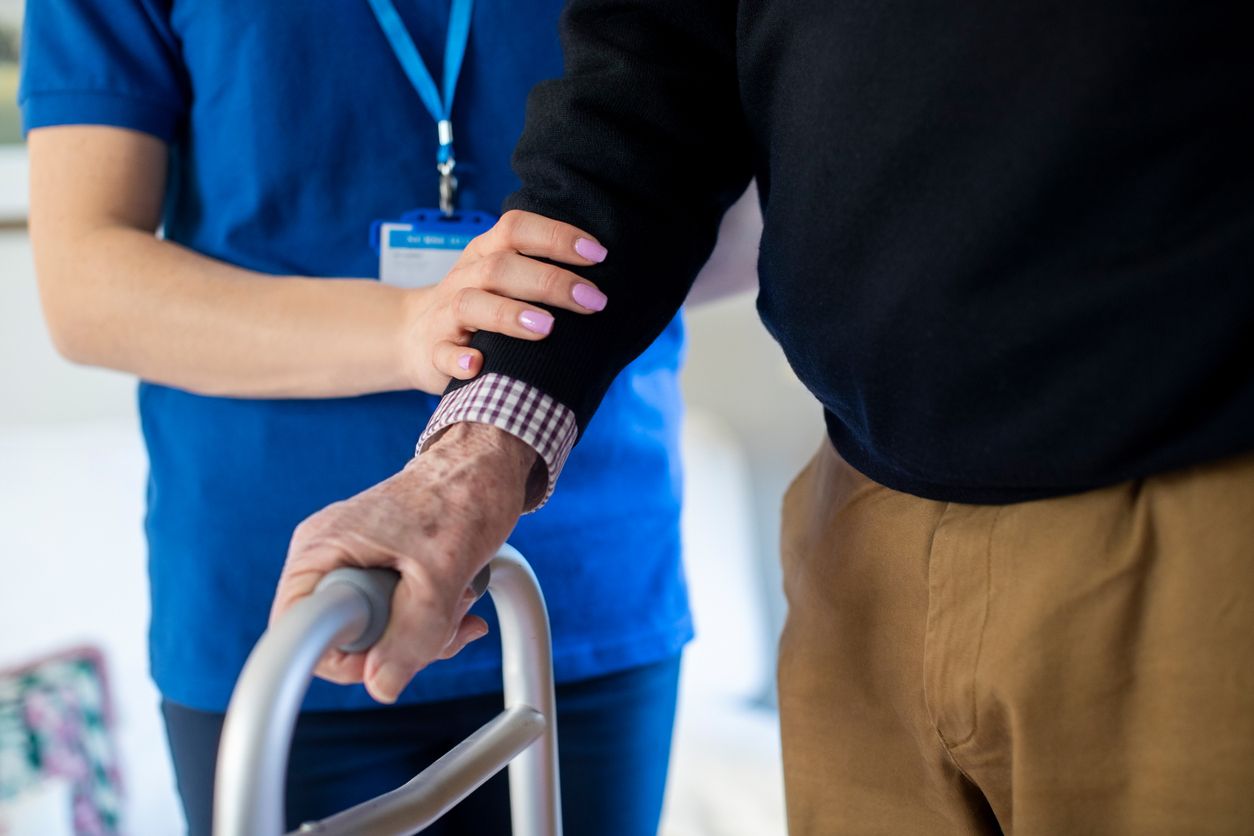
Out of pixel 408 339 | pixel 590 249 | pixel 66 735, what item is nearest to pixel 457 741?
pixel 408 339

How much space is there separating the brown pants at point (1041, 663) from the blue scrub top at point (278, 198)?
0.82 feet

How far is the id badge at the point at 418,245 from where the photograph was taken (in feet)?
2.87

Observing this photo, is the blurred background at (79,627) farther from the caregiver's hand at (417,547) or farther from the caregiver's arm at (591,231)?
the caregiver's hand at (417,547)

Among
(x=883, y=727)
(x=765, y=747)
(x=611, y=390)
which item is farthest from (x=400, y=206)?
(x=765, y=747)

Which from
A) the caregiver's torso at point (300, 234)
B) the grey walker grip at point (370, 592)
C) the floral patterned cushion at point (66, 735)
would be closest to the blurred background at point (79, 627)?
the floral patterned cushion at point (66, 735)

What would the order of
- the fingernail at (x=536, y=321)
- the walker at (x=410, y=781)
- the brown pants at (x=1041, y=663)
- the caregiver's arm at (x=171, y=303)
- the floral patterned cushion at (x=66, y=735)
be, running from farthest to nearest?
1. the floral patterned cushion at (x=66, y=735)
2. the caregiver's arm at (x=171, y=303)
3. the fingernail at (x=536, y=321)
4. the brown pants at (x=1041, y=663)
5. the walker at (x=410, y=781)

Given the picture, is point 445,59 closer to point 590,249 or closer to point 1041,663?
point 590,249

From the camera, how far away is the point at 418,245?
2.87 feet

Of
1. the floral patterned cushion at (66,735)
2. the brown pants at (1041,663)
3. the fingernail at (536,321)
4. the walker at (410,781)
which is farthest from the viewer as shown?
the floral patterned cushion at (66,735)

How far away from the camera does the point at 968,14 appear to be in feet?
1.91

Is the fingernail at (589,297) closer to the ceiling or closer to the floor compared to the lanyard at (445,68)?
closer to the floor

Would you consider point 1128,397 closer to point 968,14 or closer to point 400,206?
point 968,14

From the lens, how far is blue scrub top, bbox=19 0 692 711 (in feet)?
2.81

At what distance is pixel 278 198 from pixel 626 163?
31 centimetres
